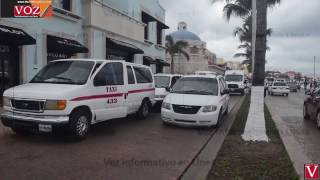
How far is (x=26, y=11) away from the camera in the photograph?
618 inches

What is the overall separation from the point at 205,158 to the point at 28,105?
4120mm

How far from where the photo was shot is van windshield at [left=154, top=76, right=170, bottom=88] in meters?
16.7

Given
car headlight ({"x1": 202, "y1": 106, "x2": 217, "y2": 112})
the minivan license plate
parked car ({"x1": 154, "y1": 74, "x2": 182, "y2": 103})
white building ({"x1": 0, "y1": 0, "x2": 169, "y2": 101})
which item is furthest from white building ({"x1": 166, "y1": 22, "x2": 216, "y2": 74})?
the minivan license plate

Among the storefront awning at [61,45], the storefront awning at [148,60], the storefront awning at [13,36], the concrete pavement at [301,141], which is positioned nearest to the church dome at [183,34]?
the storefront awning at [148,60]

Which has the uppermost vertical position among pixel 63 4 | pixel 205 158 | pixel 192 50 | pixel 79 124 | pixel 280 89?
pixel 192 50

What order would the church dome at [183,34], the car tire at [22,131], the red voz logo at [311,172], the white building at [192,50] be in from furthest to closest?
the church dome at [183,34] → the white building at [192,50] → the car tire at [22,131] → the red voz logo at [311,172]

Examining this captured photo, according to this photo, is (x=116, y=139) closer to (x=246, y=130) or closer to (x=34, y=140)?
(x=34, y=140)

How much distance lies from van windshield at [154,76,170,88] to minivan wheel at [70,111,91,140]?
766 cm

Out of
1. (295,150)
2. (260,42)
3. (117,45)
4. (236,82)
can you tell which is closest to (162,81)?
(117,45)

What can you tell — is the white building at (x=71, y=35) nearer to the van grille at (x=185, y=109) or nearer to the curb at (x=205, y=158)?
the van grille at (x=185, y=109)

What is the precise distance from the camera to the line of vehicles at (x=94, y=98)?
842 cm

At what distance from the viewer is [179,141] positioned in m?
9.57

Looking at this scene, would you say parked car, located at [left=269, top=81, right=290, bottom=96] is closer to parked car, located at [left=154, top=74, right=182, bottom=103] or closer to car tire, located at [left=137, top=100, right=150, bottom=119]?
parked car, located at [left=154, top=74, right=182, bottom=103]

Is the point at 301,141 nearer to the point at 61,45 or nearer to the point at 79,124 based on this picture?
the point at 79,124
